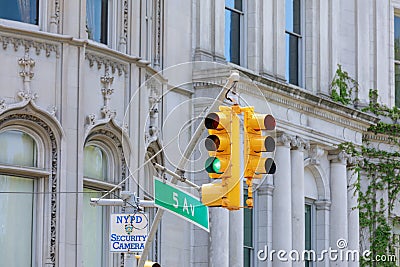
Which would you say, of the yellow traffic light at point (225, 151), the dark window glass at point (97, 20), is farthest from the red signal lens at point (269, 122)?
the dark window glass at point (97, 20)

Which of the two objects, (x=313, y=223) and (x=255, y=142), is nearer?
(x=255, y=142)

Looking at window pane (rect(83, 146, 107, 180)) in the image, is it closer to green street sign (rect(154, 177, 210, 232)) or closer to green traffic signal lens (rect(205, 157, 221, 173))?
green street sign (rect(154, 177, 210, 232))

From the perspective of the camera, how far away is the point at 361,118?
34281mm

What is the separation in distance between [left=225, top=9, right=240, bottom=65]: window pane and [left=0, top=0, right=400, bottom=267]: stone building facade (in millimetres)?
36

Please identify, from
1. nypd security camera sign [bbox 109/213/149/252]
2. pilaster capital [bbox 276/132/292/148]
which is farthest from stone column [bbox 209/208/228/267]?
nypd security camera sign [bbox 109/213/149/252]

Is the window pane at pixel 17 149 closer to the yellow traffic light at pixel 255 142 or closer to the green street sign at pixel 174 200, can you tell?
the green street sign at pixel 174 200

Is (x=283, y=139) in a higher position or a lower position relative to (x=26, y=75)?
lower

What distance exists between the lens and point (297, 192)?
31.7 meters

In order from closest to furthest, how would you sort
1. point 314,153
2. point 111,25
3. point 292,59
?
1. point 111,25
2. point 314,153
3. point 292,59

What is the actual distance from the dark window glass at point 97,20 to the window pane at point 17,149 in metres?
2.47

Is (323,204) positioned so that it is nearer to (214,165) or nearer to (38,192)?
(38,192)

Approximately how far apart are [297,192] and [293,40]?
3916 mm

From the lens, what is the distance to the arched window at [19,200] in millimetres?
24406

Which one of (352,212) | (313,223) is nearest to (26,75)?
(313,223)
